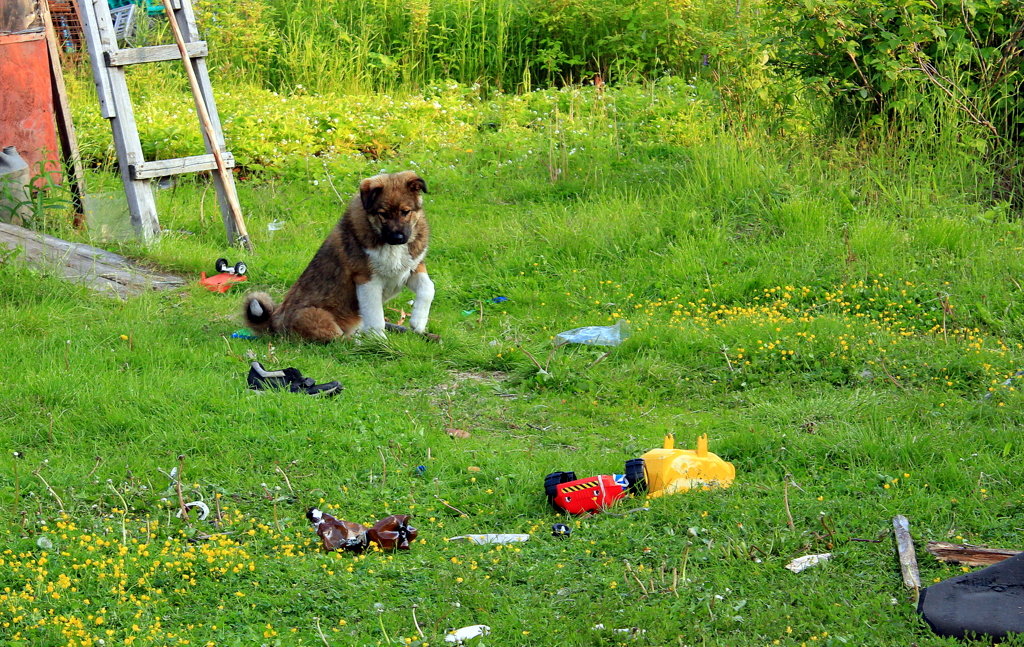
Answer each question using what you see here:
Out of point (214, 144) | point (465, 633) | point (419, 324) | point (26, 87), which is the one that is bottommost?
point (419, 324)

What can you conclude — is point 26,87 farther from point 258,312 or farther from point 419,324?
point 419,324

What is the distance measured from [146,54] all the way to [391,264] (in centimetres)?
351

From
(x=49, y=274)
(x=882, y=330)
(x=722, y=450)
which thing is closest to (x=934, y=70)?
(x=882, y=330)

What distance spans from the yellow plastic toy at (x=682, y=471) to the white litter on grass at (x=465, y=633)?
1.27 m

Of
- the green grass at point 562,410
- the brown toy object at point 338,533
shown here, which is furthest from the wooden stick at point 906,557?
the brown toy object at point 338,533

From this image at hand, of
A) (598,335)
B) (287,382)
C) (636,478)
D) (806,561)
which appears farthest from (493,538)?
(598,335)

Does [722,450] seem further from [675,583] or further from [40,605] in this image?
[40,605]

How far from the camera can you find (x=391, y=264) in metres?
7.34

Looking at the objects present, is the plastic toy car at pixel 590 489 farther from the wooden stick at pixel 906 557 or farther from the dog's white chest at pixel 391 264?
the dog's white chest at pixel 391 264

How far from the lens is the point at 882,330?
703 centimetres

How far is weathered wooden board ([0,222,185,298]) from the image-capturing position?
8.05 meters

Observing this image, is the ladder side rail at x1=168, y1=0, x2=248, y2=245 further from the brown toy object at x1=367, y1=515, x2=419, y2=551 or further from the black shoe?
the brown toy object at x1=367, y1=515, x2=419, y2=551

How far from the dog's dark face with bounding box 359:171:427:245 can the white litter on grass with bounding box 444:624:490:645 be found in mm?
3720

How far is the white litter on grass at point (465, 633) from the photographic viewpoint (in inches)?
152
